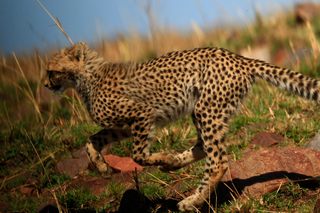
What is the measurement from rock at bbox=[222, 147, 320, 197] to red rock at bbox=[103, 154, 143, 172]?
3.51 ft

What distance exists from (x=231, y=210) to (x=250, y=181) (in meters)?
0.42

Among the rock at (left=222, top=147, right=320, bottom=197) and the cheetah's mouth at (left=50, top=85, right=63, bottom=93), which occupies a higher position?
the cheetah's mouth at (left=50, top=85, right=63, bottom=93)

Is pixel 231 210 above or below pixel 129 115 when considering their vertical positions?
below

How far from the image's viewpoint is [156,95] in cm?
493

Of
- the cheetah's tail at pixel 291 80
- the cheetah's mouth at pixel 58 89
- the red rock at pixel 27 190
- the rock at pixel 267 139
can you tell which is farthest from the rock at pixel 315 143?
the red rock at pixel 27 190

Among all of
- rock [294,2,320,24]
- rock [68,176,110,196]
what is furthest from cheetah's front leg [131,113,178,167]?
rock [294,2,320,24]

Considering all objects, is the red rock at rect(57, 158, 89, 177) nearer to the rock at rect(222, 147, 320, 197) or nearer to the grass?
the grass

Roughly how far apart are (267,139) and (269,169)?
2.67 ft

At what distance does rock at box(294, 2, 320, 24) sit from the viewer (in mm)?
12555

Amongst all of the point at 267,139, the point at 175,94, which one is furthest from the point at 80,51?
the point at 267,139

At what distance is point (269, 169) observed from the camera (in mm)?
4875

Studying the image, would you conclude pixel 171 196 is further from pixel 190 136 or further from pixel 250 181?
pixel 190 136

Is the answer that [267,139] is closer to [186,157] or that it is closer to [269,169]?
[269,169]

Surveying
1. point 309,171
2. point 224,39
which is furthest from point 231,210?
point 224,39
